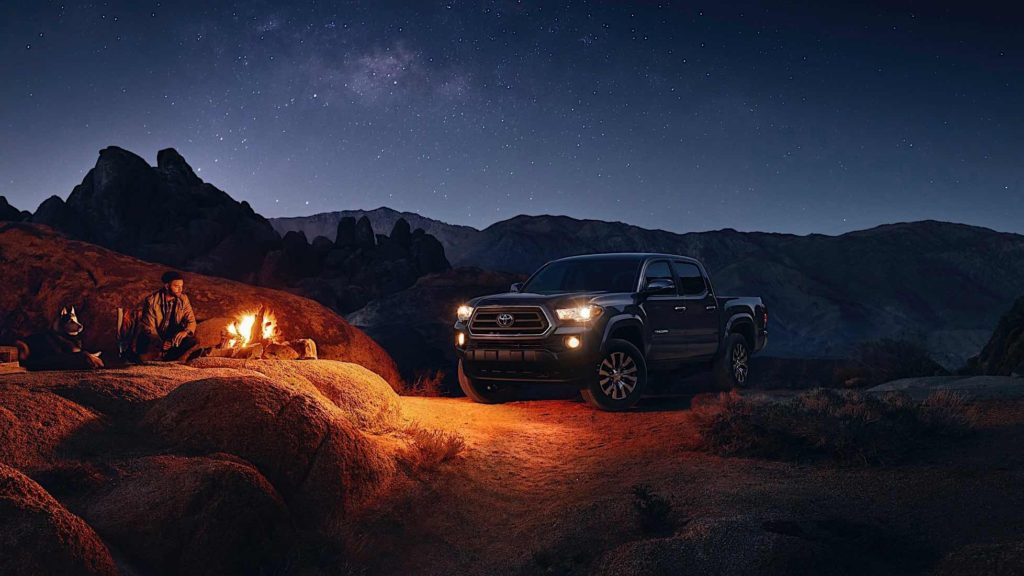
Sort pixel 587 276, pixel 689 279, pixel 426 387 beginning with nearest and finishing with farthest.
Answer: pixel 587 276
pixel 689 279
pixel 426 387

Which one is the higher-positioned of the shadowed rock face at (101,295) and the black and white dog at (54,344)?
the shadowed rock face at (101,295)

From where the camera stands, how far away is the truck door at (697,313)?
11.5 m

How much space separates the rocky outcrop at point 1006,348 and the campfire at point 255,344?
17.3m

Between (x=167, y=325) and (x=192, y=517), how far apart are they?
7873mm

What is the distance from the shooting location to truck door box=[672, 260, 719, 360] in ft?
37.7

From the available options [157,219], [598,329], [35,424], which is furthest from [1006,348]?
[157,219]

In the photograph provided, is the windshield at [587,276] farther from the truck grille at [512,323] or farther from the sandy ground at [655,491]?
the sandy ground at [655,491]

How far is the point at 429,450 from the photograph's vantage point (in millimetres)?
7965

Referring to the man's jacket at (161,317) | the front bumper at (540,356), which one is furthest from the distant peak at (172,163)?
the front bumper at (540,356)

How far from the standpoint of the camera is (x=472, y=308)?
34.4ft

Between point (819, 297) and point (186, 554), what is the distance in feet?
374

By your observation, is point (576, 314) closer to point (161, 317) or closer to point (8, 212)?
point (161, 317)

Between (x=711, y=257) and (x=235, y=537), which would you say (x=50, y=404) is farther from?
(x=711, y=257)

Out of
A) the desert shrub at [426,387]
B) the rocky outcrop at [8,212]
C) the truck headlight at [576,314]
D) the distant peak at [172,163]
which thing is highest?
the distant peak at [172,163]
